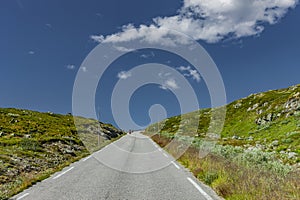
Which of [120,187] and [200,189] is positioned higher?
[120,187]

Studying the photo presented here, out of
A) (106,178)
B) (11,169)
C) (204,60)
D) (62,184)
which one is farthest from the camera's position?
(204,60)

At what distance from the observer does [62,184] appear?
9.87 metres

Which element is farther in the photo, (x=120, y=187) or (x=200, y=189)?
(x=120, y=187)

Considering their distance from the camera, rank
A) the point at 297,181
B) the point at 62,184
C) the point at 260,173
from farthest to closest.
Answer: the point at 62,184, the point at 260,173, the point at 297,181

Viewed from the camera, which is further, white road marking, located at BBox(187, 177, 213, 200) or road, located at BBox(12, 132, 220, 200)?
road, located at BBox(12, 132, 220, 200)

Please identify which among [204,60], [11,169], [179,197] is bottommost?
[179,197]

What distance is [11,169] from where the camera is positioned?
13.2m

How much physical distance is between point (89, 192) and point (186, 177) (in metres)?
4.26

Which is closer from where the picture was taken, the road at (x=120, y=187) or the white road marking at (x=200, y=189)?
the white road marking at (x=200, y=189)

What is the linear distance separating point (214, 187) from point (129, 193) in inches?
106

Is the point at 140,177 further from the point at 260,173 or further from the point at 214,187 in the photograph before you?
the point at 260,173

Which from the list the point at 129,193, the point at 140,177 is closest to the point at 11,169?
the point at 140,177

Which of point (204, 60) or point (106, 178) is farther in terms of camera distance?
point (204, 60)

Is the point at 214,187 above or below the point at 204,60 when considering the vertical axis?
below
